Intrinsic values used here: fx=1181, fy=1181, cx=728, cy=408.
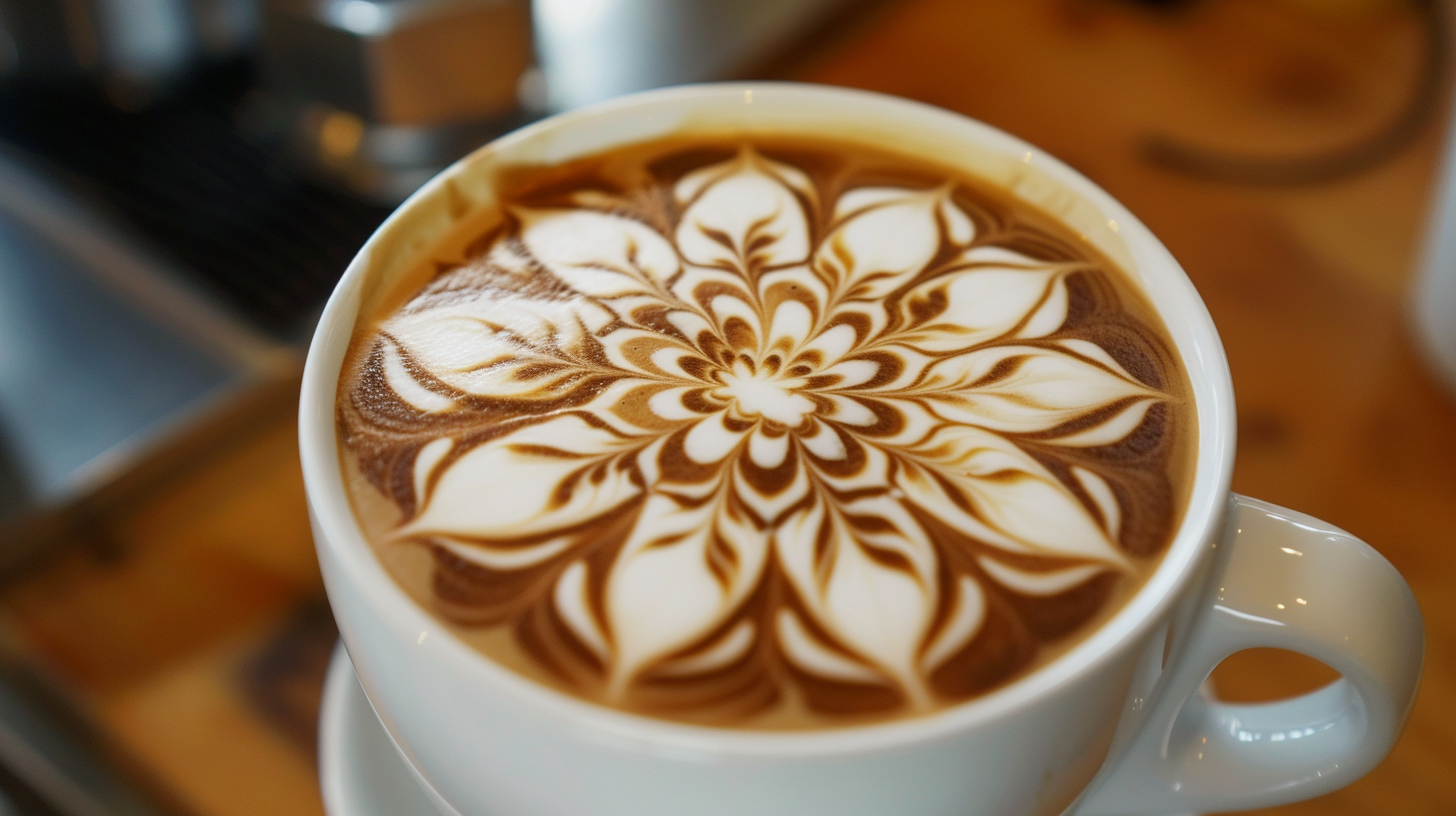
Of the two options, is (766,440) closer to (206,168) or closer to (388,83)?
(388,83)

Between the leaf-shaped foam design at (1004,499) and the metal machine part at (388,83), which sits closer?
the leaf-shaped foam design at (1004,499)

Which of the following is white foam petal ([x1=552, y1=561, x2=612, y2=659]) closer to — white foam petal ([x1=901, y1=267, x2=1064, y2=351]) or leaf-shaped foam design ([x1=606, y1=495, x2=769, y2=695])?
leaf-shaped foam design ([x1=606, y1=495, x2=769, y2=695])

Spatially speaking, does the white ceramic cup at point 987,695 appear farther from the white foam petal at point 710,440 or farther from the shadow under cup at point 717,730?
the white foam petal at point 710,440

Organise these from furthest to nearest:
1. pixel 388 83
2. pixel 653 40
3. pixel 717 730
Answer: pixel 653 40 → pixel 388 83 → pixel 717 730

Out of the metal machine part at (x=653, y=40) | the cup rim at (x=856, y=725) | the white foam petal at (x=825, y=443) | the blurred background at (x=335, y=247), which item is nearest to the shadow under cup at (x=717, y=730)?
the cup rim at (x=856, y=725)

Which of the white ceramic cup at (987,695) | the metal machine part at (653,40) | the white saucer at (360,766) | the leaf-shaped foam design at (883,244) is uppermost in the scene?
the leaf-shaped foam design at (883,244)

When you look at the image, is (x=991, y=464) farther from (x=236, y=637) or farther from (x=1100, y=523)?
(x=236, y=637)

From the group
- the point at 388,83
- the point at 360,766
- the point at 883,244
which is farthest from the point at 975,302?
the point at 388,83
